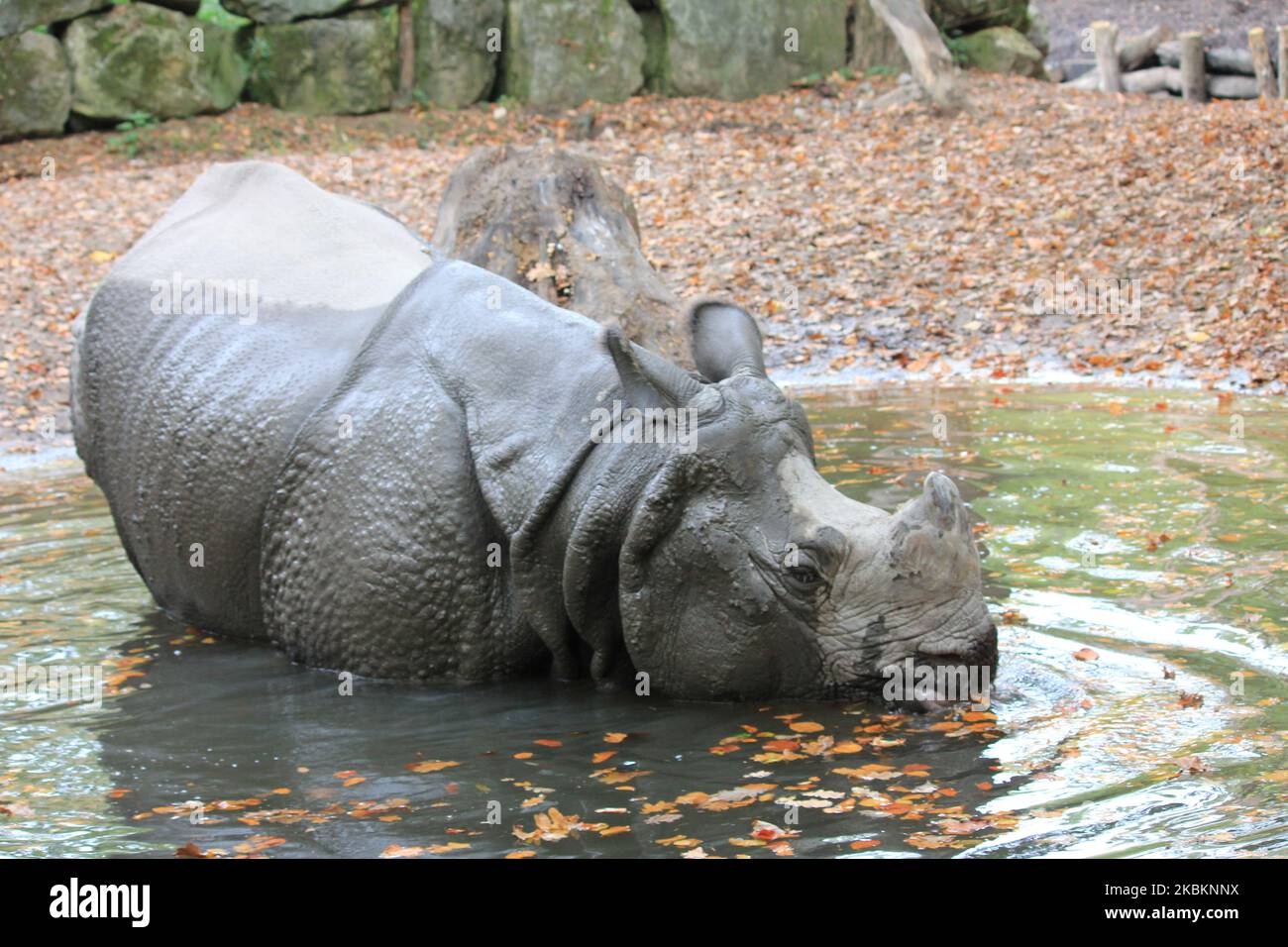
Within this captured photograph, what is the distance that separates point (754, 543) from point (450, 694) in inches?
55.9

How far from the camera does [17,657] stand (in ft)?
23.8

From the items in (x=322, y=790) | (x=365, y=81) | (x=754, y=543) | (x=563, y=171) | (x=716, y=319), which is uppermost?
(x=365, y=81)

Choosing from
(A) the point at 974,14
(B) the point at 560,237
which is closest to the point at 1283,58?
(A) the point at 974,14

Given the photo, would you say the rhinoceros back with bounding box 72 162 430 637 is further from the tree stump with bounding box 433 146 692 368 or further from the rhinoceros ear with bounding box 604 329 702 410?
the tree stump with bounding box 433 146 692 368

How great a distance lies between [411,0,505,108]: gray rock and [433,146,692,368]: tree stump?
12.3 m

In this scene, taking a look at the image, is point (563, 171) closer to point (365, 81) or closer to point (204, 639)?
point (204, 639)

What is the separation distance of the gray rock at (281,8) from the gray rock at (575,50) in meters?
2.45

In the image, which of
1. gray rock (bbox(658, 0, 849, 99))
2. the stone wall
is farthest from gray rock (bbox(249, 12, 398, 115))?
gray rock (bbox(658, 0, 849, 99))

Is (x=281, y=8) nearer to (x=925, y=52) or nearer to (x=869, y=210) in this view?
(x=925, y=52)

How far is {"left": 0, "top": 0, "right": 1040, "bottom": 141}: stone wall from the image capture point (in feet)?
72.3

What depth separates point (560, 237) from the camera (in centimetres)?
1135

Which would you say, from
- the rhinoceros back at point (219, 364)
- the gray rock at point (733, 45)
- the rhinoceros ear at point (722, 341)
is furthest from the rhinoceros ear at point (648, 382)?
the gray rock at point (733, 45)

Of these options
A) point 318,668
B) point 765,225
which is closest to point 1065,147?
point 765,225

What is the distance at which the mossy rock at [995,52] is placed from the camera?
25422 millimetres
